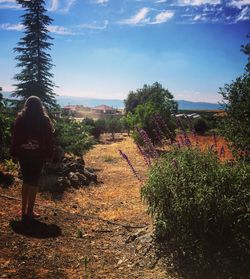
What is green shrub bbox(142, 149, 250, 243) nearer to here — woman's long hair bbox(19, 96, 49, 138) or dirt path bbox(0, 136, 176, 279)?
dirt path bbox(0, 136, 176, 279)

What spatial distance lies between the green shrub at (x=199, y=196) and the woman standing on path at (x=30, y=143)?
6.84 feet

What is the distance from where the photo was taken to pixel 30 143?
232 inches

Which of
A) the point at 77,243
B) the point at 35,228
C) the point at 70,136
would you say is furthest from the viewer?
the point at 70,136

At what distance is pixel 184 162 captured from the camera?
499 cm

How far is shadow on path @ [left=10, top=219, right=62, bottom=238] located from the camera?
5.64 meters

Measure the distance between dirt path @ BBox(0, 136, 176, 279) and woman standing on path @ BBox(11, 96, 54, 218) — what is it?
753mm

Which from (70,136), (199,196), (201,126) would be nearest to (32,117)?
(199,196)

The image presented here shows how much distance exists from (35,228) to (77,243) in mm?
824

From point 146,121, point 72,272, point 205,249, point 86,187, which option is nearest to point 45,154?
point 72,272

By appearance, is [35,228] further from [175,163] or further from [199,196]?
[199,196]

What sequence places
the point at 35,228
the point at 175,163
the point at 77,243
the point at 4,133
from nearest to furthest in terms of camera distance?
1. the point at 175,163
2. the point at 77,243
3. the point at 35,228
4. the point at 4,133

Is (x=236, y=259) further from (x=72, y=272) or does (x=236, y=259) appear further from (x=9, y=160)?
(x=9, y=160)

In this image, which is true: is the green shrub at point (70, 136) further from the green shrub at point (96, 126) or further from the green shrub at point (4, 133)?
the green shrub at point (96, 126)

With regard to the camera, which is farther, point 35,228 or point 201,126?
point 201,126
